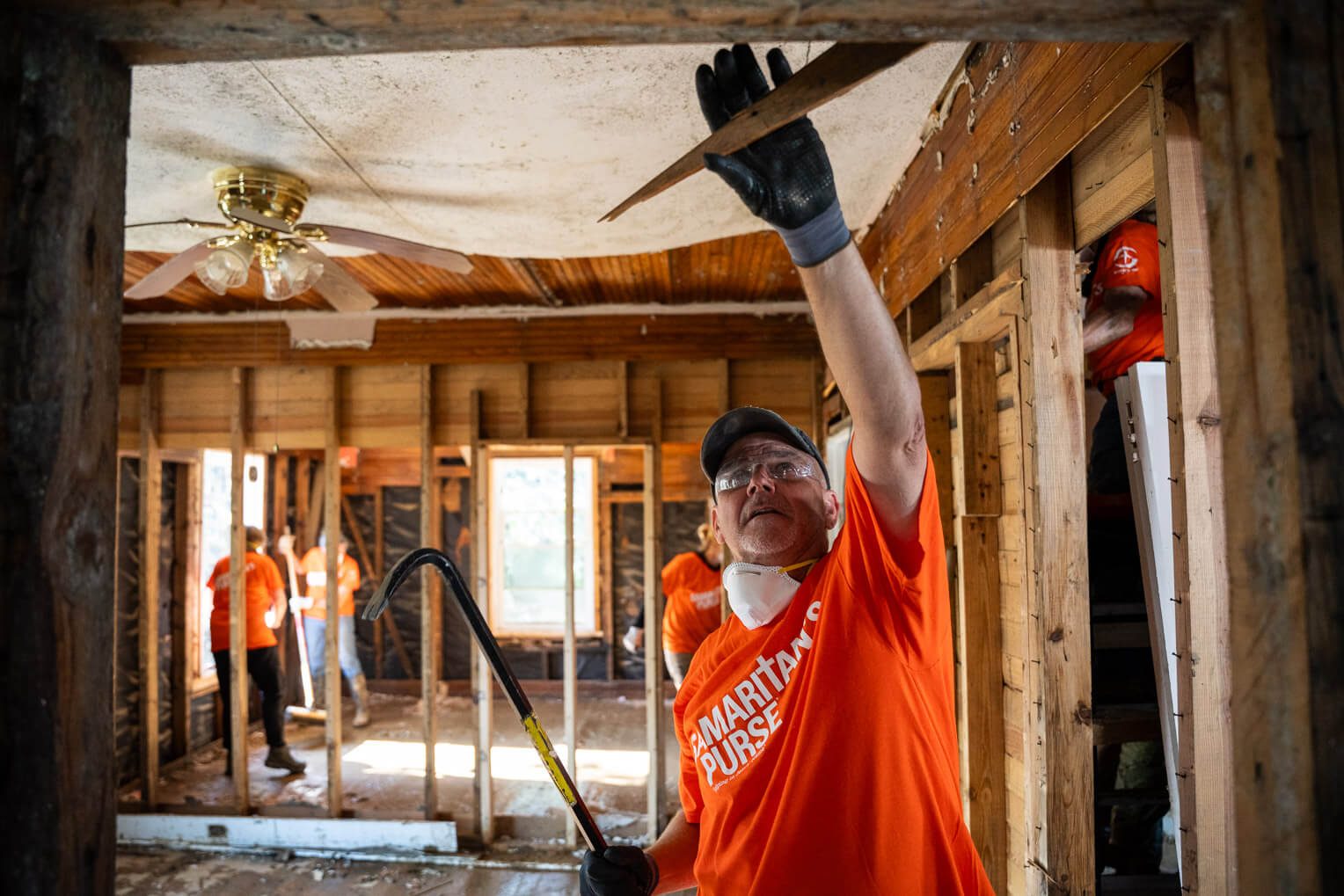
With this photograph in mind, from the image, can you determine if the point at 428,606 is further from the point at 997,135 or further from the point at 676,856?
the point at 997,135

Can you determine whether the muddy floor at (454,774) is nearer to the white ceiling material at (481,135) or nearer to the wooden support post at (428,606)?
the wooden support post at (428,606)

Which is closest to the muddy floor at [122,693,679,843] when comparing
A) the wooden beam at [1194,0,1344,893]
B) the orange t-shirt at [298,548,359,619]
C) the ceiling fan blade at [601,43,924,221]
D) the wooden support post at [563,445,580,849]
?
the wooden support post at [563,445,580,849]

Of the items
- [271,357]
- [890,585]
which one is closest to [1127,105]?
[890,585]

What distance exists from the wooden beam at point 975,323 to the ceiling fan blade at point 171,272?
2.39m

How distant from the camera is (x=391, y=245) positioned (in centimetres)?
262

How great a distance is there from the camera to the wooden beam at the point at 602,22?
0.74 metres

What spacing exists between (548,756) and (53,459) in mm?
1105

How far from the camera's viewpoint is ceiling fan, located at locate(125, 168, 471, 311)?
91.2 inches

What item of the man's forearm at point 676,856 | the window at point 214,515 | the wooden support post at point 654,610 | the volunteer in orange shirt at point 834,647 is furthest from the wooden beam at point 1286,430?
the window at point 214,515

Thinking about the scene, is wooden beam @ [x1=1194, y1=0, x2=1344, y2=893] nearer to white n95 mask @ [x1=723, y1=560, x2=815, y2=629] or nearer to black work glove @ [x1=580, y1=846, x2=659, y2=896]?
white n95 mask @ [x1=723, y1=560, x2=815, y2=629]

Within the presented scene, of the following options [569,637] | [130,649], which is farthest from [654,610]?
[130,649]

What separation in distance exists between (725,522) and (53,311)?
1044 millimetres

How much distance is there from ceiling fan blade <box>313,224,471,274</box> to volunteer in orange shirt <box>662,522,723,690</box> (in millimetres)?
2477

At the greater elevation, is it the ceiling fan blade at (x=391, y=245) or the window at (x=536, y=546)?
the ceiling fan blade at (x=391, y=245)
